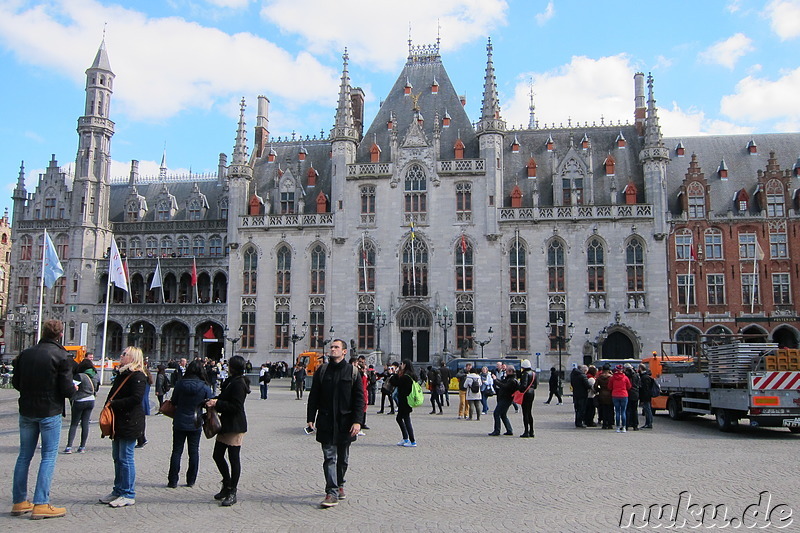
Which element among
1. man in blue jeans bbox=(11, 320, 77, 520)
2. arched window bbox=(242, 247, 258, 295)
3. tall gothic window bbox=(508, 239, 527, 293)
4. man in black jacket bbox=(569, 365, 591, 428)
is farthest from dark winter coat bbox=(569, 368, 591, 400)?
arched window bbox=(242, 247, 258, 295)

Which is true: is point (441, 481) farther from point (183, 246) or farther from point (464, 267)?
point (183, 246)

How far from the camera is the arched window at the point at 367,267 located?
166 feet

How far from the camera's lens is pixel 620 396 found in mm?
19516

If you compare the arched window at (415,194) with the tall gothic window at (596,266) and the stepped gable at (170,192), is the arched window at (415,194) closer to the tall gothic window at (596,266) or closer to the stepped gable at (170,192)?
the tall gothic window at (596,266)

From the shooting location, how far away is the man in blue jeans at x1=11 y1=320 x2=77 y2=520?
341 inches

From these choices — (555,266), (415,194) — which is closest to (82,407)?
(415,194)

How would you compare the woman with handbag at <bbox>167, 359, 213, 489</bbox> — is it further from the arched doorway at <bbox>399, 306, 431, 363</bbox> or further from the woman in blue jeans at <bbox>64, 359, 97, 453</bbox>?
the arched doorway at <bbox>399, 306, 431, 363</bbox>

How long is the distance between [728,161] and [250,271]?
36.1 metres

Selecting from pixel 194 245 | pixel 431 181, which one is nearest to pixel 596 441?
pixel 431 181

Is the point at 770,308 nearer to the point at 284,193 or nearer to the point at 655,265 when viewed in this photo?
the point at 655,265

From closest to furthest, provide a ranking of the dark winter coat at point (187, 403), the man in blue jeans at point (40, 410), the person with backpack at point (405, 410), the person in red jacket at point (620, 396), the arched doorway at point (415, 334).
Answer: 1. the man in blue jeans at point (40, 410)
2. the dark winter coat at point (187, 403)
3. the person with backpack at point (405, 410)
4. the person in red jacket at point (620, 396)
5. the arched doorway at point (415, 334)

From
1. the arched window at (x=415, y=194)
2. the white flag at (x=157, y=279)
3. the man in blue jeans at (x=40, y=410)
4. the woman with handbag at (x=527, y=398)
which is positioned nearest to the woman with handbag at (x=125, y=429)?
the man in blue jeans at (x=40, y=410)

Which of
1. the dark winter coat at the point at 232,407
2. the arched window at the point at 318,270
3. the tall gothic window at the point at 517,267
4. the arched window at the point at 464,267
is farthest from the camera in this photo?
the arched window at the point at 318,270

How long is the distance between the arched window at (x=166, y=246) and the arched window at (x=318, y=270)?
46.3 ft
